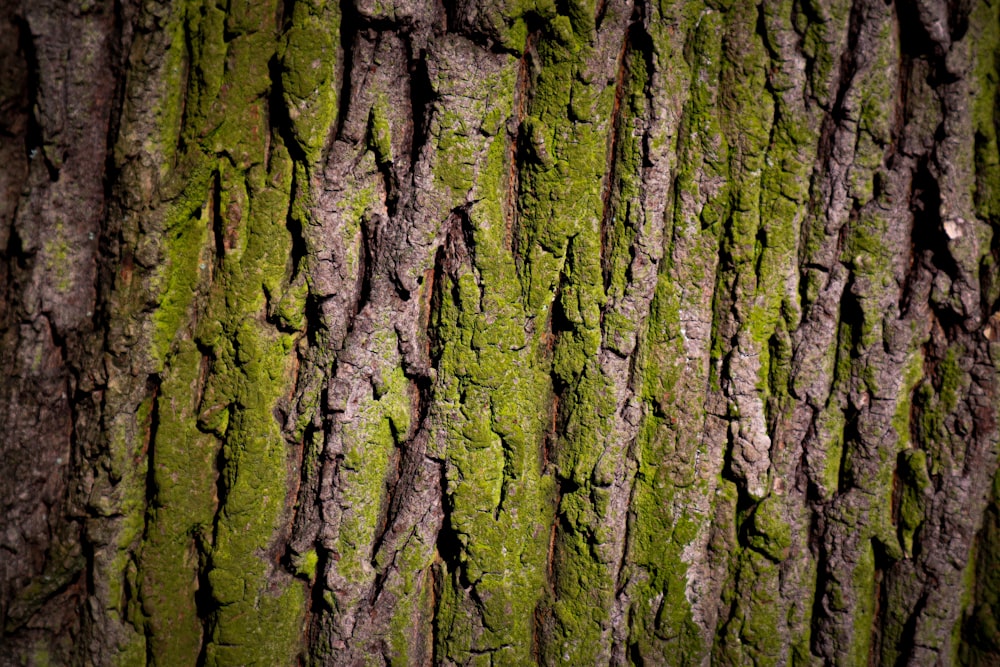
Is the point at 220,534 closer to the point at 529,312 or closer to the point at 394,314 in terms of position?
the point at 394,314

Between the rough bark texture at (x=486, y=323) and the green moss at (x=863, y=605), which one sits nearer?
the rough bark texture at (x=486, y=323)

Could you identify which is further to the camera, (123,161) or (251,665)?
(251,665)

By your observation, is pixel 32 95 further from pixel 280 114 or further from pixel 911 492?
pixel 911 492

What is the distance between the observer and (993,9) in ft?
4.41

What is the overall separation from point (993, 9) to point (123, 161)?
165cm

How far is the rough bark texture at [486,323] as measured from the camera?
4.34 feet

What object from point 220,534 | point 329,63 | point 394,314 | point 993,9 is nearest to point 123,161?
point 329,63

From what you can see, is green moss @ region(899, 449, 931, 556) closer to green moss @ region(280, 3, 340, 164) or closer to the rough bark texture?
the rough bark texture

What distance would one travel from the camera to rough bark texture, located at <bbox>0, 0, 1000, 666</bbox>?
1.32m

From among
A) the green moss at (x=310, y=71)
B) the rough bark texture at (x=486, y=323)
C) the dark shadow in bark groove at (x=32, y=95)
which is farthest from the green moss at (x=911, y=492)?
the dark shadow in bark groove at (x=32, y=95)

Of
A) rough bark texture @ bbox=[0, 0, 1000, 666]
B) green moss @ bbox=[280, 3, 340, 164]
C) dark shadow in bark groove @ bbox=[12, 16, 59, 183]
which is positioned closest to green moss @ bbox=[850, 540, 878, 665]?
rough bark texture @ bbox=[0, 0, 1000, 666]

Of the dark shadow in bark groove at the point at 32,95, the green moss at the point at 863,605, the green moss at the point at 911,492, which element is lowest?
the green moss at the point at 863,605

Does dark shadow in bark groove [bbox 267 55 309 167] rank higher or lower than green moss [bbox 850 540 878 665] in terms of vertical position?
higher

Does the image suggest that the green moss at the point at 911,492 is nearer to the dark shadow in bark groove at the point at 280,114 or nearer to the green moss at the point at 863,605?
the green moss at the point at 863,605
